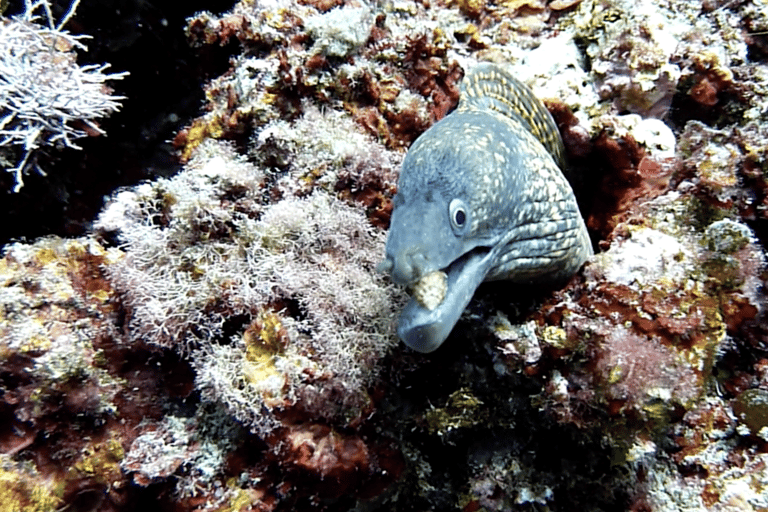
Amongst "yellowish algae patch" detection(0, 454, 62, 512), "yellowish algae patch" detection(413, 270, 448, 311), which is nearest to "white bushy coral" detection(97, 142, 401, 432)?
"yellowish algae patch" detection(413, 270, 448, 311)

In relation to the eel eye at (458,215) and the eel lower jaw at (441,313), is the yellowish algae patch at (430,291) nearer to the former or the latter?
the eel lower jaw at (441,313)

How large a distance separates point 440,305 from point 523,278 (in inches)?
30.1

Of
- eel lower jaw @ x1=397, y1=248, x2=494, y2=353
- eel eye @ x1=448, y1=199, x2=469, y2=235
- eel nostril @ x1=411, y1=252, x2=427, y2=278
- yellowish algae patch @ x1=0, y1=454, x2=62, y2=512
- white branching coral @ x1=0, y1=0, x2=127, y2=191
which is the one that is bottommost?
yellowish algae patch @ x1=0, y1=454, x2=62, y2=512

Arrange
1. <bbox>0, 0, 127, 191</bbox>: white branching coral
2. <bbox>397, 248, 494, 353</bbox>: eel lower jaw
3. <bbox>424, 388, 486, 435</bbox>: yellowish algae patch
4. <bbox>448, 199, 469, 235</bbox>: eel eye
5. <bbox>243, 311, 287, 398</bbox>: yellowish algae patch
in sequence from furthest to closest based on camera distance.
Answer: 1. <bbox>0, 0, 127, 191</bbox>: white branching coral
2. <bbox>424, 388, 486, 435</bbox>: yellowish algae patch
3. <bbox>243, 311, 287, 398</bbox>: yellowish algae patch
4. <bbox>448, 199, 469, 235</bbox>: eel eye
5. <bbox>397, 248, 494, 353</bbox>: eel lower jaw

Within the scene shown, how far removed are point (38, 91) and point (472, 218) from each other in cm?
329

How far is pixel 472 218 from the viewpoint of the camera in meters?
1.73

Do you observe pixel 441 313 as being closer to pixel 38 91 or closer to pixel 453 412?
pixel 453 412

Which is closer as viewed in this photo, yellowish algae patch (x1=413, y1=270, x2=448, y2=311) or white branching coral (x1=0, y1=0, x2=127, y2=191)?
yellowish algae patch (x1=413, y1=270, x2=448, y2=311)

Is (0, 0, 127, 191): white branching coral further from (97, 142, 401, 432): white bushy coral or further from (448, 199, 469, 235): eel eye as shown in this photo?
(448, 199, 469, 235): eel eye

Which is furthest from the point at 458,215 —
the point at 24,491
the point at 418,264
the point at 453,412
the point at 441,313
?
the point at 24,491

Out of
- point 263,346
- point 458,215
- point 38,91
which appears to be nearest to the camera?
point 458,215

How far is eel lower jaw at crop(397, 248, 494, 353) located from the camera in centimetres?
156

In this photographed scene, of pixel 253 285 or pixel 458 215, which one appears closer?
pixel 458 215

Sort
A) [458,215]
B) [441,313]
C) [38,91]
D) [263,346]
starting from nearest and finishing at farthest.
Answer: [441,313] → [458,215] → [263,346] → [38,91]
